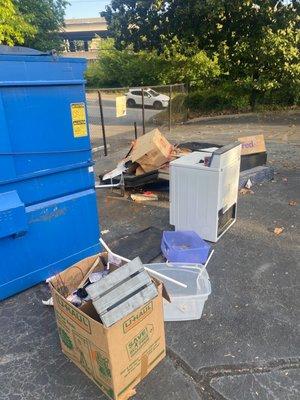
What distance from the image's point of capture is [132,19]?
43.5ft

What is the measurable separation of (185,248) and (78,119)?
1.71 metres

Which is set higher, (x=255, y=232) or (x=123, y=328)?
(x=123, y=328)

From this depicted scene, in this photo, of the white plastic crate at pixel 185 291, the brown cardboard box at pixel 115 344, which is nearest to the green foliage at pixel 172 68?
the white plastic crate at pixel 185 291

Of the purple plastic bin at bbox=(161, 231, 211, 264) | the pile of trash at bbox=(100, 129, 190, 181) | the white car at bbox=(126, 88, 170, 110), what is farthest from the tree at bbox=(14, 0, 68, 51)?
the purple plastic bin at bbox=(161, 231, 211, 264)

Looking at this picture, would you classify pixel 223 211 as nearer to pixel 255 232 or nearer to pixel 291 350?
pixel 255 232

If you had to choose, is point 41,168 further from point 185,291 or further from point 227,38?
point 227,38

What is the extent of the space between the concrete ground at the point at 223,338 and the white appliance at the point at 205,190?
1.02 feet

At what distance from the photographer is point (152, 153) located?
16.7ft

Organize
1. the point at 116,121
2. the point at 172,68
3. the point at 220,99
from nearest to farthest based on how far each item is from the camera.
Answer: the point at 220,99 < the point at 116,121 < the point at 172,68

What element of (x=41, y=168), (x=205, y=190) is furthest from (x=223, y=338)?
(x=41, y=168)

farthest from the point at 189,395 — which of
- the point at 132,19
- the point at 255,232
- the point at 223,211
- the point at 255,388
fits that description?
the point at 132,19

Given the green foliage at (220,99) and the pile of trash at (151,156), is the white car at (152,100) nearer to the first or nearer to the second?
the green foliage at (220,99)

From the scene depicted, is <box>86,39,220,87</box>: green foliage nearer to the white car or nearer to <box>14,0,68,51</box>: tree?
the white car

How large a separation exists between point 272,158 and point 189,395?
Result: 6.25 meters
